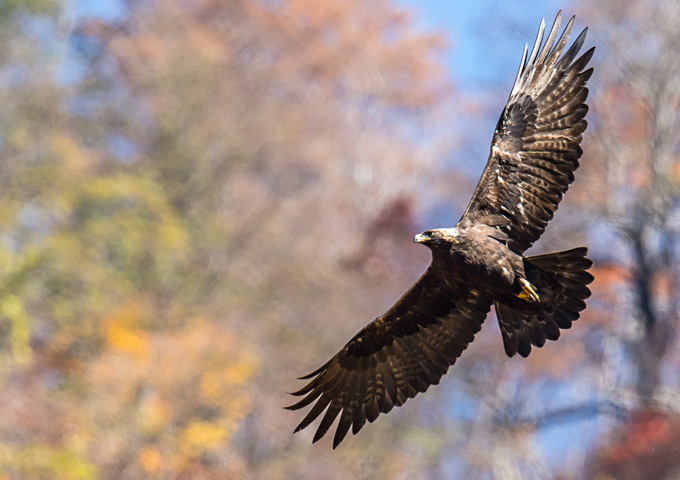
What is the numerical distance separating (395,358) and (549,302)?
1.45 metres

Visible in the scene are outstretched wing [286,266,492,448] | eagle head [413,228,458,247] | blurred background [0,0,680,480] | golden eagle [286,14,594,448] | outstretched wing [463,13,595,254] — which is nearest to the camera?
eagle head [413,228,458,247]

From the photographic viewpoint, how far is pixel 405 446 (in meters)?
20.4

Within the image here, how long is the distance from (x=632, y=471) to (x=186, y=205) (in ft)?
39.8

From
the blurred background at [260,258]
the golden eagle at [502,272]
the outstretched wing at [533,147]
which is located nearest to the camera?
the golden eagle at [502,272]

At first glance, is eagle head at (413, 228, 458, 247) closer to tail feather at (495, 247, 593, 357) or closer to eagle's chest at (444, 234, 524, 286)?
eagle's chest at (444, 234, 524, 286)

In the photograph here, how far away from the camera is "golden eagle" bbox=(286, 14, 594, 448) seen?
794 centimetres

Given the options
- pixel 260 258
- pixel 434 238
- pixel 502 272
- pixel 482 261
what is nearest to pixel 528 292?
pixel 502 272

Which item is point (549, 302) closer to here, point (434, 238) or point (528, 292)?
point (528, 292)

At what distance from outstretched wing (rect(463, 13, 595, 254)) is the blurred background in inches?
457

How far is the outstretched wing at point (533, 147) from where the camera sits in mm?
8195

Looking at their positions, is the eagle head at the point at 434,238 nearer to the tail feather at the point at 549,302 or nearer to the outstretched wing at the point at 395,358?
the tail feather at the point at 549,302

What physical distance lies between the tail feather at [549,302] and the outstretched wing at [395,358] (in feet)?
1.55

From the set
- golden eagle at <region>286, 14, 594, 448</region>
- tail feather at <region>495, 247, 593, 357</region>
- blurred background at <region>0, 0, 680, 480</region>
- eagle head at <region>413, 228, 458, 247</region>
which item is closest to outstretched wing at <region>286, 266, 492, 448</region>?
golden eagle at <region>286, 14, 594, 448</region>

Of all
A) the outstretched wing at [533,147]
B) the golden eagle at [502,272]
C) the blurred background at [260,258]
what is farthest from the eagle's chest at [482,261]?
the blurred background at [260,258]
